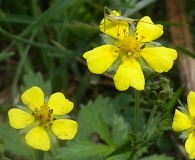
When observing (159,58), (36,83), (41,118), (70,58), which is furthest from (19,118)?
(70,58)

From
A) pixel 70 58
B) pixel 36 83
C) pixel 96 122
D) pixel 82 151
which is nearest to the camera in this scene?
pixel 82 151

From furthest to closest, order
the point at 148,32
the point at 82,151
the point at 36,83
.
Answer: the point at 36,83 → the point at 82,151 → the point at 148,32

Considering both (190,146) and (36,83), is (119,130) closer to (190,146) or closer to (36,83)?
(36,83)

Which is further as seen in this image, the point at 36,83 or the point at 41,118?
the point at 36,83

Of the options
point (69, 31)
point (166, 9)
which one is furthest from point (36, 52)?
point (166, 9)

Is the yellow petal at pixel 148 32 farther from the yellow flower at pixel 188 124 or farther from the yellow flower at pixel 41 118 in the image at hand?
the yellow flower at pixel 41 118

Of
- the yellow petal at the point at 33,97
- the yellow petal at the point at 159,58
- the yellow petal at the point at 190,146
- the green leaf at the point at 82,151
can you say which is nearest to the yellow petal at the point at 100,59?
the yellow petal at the point at 159,58
